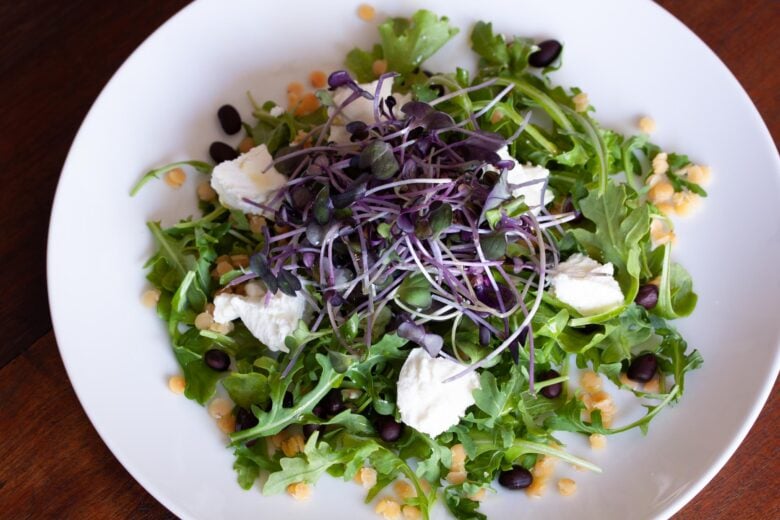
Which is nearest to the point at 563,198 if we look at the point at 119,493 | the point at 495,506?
the point at 495,506

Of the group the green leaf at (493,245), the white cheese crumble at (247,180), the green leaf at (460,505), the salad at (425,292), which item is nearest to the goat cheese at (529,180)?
the salad at (425,292)

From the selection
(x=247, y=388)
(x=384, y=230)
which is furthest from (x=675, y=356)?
(x=247, y=388)

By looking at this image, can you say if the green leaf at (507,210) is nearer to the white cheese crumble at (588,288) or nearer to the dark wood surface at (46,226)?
the white cheese crumble at (588,288)

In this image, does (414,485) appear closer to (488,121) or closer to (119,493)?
(119,493)

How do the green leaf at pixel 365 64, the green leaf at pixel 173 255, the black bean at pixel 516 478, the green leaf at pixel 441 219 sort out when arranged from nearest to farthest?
the green leaf at pixel 441 219, the black bean at pixel 516 478, the green leaf at pixel 173 255, the green leaf at pixel 365 64

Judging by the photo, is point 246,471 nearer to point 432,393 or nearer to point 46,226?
point 432,393
